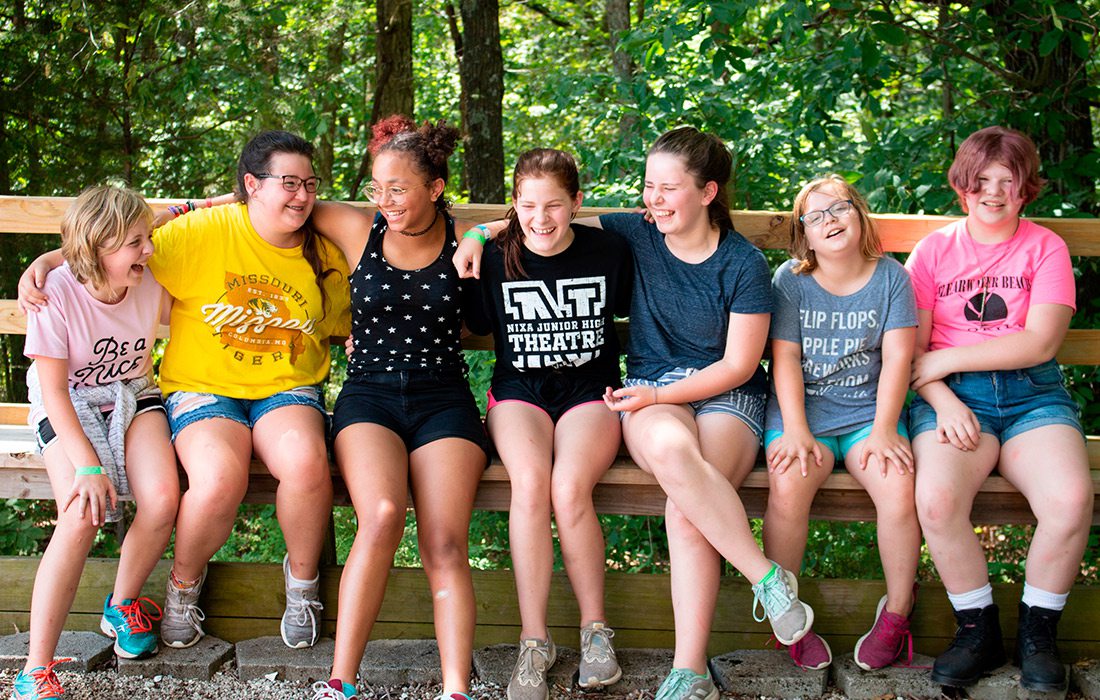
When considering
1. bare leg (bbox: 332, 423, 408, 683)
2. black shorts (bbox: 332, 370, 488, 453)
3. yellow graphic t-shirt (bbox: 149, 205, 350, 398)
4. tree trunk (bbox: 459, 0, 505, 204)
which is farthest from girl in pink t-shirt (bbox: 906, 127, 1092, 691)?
tree trunk (bbox: 459, 0, 505, 204)

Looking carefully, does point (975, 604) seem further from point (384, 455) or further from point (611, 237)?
point (384, 455)

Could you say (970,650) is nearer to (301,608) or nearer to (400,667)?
(400,667)

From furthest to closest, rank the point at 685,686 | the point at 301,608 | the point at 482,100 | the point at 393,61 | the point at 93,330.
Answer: the point at 393,61 < the point at 482,100 < the point at 301,608 < the point at 93,330 < the point at 685,686

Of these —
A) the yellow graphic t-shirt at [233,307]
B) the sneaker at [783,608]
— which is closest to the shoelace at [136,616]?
the yellow graphic t-shirt at [233,307]

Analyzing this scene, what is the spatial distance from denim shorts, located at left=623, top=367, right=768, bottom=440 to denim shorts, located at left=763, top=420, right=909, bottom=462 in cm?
3

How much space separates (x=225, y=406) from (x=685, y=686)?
1.47 metres

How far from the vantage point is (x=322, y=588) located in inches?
124

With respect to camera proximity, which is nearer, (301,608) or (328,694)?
(328,694)

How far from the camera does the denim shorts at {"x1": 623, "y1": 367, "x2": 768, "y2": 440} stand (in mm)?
3020

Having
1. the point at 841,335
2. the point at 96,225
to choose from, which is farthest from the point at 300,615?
the point at 841,335

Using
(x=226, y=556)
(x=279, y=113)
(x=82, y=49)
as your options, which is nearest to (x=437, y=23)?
(x=279, y=113)

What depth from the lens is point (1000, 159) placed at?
305 cm

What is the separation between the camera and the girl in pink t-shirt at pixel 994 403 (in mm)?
2822

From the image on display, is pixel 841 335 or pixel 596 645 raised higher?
pixel 841 335
